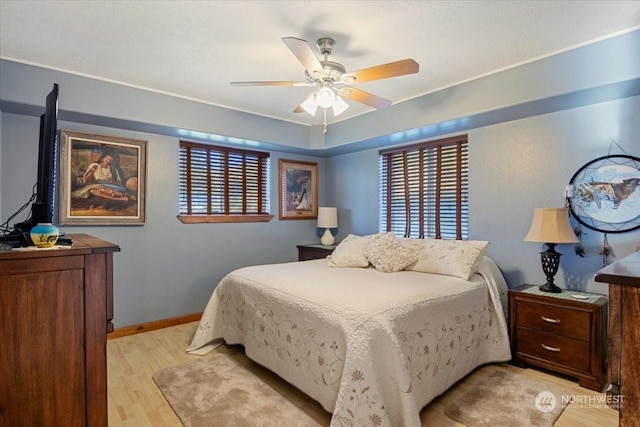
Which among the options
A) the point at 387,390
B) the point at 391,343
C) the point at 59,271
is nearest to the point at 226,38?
the point at 59,271

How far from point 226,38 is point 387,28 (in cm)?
109

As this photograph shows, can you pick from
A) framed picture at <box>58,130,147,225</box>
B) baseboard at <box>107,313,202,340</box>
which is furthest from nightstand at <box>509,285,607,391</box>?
framed picture at <box>58,130,147,225</box>

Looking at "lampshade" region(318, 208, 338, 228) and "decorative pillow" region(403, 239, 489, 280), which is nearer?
"decorative pillow" region(403, 239, 489, 280)

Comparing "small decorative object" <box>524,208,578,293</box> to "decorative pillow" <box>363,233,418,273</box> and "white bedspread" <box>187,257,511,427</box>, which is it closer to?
"white bedspread" <box>187,257,511,427</box>

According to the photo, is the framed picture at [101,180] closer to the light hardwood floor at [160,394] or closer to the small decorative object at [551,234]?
the light hardwood floor at [160,394]

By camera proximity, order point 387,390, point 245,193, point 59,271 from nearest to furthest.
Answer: point 59,271 → point 387,390 → point 245,193

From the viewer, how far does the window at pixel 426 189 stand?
3.60 meters

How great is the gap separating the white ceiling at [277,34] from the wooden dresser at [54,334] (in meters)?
1.54

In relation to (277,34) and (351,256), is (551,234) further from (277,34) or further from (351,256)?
(277,34)

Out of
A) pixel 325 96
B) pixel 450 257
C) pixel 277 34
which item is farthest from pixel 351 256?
pixel 277 34

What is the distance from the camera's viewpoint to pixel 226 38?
225cm

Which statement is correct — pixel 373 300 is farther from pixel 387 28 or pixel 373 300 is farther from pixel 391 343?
pixel 387 28

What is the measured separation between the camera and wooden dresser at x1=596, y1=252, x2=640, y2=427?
777mm

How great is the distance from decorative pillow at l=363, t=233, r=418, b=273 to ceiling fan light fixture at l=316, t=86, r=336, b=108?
4.56 ft
